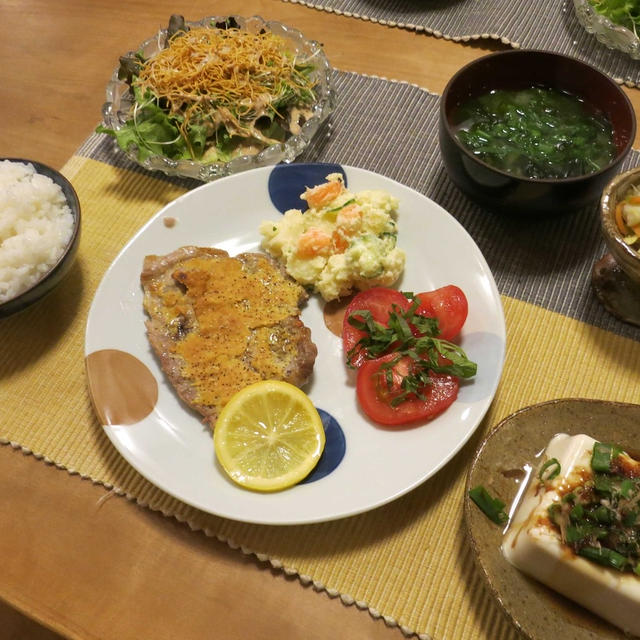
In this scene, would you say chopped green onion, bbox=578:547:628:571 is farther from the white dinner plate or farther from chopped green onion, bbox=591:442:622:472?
the white dinner plate

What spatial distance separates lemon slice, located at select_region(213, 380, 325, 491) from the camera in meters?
1.86

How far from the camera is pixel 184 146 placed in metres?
2.84

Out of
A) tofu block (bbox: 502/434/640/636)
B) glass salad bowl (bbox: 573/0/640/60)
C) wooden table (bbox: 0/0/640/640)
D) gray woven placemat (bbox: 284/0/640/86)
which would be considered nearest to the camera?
tofu block (bbox: 502/434/640/636)

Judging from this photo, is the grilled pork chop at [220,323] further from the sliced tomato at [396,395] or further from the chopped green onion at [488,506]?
the chopped green onion at [488,506]

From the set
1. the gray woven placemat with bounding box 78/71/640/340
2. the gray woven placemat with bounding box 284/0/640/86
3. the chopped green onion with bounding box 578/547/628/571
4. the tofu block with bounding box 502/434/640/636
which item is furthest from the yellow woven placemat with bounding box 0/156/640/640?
the gray woven placemat with bounding box 284/0/640/86

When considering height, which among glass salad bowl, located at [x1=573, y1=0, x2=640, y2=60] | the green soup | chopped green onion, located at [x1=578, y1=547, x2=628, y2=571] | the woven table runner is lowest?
the woven table runner

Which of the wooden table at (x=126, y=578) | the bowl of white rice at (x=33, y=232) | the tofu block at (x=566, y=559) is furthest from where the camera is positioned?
the bowl of white rice at (x=33, y=232)

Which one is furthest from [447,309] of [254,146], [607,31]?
[607,31]

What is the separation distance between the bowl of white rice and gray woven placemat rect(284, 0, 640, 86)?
7.19 ft

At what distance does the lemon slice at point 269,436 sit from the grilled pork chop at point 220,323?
0.10 meters

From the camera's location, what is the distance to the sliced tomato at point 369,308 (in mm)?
2150

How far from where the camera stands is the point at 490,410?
213 centimetres

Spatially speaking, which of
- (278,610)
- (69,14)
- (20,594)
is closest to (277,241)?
(278,610)

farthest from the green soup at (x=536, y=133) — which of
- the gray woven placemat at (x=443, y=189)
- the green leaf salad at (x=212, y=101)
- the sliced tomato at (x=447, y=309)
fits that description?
the green leaf salad at (x=212, y=101)
